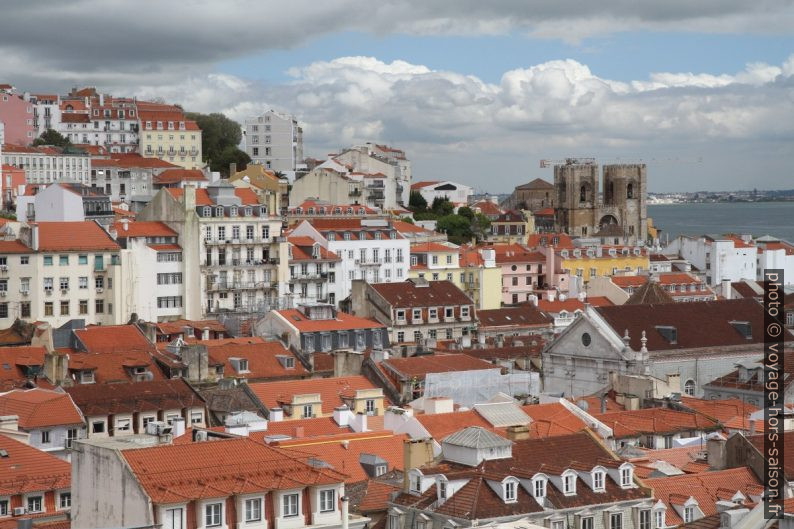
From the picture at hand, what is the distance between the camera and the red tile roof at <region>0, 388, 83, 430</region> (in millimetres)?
51031

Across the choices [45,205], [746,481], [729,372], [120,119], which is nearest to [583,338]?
[729,372]

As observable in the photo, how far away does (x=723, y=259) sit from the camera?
132 m

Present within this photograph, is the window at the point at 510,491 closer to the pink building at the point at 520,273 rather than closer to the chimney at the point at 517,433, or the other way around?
the chimney at the point at 517,433

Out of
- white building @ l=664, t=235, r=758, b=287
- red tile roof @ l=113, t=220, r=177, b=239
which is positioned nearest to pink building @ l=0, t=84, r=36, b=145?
white building @ l=664, t=235, r=758, b=287

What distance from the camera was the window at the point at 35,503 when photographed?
40.8 m

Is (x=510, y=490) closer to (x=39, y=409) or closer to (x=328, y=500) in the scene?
(x=328, y=500)

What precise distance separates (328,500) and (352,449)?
988cm

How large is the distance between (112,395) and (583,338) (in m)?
23.3

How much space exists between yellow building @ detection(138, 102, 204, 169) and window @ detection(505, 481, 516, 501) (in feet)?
420

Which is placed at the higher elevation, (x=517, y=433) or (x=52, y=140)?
(x=52, y=140)

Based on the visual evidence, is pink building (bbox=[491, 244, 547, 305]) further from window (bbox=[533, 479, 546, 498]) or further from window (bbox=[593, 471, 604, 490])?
window (bbox=[533, 479, 546, 498])

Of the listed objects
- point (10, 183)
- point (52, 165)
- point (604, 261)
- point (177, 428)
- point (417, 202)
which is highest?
point (52, 165)

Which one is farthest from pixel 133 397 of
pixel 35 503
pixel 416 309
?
pixel 416 309

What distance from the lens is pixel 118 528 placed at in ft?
103
